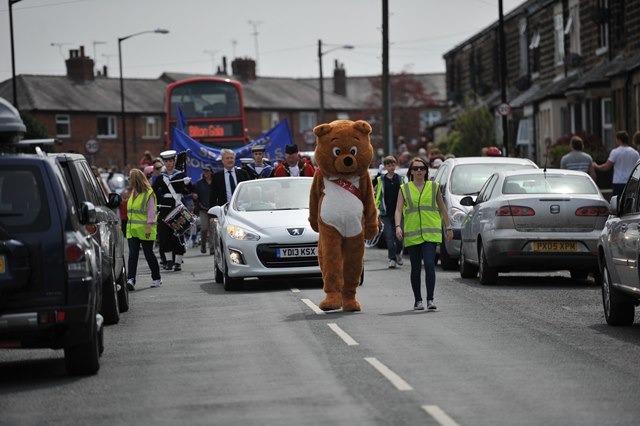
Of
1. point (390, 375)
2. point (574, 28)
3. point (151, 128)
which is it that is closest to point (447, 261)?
point (390, 375)

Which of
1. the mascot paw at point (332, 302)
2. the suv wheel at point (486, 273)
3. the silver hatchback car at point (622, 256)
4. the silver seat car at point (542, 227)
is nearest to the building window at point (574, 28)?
the silver seat car at point (542, 227)

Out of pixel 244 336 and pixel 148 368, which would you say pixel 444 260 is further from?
pixel 148 368

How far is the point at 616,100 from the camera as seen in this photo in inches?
1687

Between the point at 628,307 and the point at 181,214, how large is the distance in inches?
394

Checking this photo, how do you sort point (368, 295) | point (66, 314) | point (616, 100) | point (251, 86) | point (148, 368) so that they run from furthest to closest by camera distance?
point (251, 86) → point (616, 100) → point (368, 295) → point (148, 368) → point (66, 314)

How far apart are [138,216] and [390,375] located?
10.5m

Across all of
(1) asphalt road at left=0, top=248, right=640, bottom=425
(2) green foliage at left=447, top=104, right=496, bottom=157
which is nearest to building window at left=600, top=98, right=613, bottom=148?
(2) green foliage at left=447, top=104, right=496, bottom=157

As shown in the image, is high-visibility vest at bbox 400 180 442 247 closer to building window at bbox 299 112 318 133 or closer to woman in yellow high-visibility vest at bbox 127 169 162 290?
woman in yellow high-visibility vest at bbox 127 169 162 290

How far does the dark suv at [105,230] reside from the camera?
14.6 metres

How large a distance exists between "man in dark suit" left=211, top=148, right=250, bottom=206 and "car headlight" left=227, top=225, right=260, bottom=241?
4.62 meters

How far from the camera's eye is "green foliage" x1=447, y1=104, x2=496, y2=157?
57.8 m

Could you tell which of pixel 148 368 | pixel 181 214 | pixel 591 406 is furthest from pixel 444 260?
pixel 591 406

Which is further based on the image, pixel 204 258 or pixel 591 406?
pixel 204 258

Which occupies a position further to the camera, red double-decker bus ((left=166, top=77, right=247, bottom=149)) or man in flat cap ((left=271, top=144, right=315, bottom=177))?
red double-decker bus ((left=166, top=77, right=247, bottom=149))
